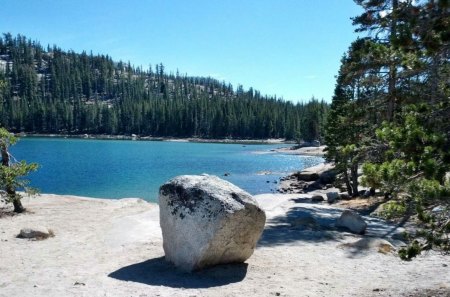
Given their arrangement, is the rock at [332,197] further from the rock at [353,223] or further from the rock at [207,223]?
the rock at [207,223]

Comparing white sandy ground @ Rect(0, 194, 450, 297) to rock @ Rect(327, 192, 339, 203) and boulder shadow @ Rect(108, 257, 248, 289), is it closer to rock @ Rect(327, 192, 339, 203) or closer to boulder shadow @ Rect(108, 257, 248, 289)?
boulder shadow @ Rect(108, 257, 248, 289)

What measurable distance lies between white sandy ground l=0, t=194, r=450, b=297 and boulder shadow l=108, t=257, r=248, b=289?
26 millimetres

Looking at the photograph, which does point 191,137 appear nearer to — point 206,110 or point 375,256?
point 206,110

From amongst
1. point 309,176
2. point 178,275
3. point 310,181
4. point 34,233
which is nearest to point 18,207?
point 34,233

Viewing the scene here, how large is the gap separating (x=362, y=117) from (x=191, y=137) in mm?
156087

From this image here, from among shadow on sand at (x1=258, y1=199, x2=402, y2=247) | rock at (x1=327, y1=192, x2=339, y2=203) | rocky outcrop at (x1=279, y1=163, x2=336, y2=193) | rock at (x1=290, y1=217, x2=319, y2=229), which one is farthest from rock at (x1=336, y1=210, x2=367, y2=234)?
rocky outcrop at (x1=279, y1=163, x2=336, y2=193)

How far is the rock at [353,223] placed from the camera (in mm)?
17531

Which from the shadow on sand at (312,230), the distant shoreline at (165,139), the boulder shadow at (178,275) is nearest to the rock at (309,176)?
the shadow on sand at (312,230)

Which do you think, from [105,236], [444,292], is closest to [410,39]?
[444,292]

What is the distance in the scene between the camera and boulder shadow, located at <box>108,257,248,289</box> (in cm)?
1125

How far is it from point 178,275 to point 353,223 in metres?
8.82

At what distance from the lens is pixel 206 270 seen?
12078 millimetres

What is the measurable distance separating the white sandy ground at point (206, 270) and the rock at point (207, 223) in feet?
1.38

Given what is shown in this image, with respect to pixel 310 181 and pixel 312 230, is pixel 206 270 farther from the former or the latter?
pixel 310 181
